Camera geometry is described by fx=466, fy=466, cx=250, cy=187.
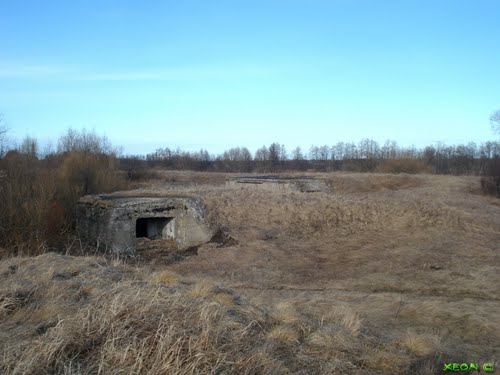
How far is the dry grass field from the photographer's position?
10.1 ft

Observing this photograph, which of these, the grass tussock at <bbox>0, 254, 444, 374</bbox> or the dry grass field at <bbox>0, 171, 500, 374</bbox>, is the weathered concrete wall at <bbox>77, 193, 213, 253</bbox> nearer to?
the dry grass field at <bbox>0, 171, 500, 374</bbox>

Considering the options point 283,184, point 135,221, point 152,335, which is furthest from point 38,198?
point 283,184

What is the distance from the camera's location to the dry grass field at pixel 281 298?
3.08 m

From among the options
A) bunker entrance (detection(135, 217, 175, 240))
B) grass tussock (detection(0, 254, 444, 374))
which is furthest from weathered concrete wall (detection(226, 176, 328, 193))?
grass tussock (detection(0, 254, 444, 374))

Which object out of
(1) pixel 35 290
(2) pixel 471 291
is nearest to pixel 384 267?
(2) pixel 471 291

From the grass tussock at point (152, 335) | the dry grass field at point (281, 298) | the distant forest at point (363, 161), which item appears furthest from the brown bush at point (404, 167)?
the grass tussock at point (152, 335)

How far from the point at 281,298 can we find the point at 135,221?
5970 mm

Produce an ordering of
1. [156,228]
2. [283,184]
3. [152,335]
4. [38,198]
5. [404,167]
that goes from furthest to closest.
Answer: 1. [404,167]
2. [283,184]
3. [156,228]
4. [38,198]
5. [152,335]

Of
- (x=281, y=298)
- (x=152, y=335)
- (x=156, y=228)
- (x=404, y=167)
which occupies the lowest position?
(x=281, y=298)

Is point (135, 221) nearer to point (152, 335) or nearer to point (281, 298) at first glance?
point (281, 298)

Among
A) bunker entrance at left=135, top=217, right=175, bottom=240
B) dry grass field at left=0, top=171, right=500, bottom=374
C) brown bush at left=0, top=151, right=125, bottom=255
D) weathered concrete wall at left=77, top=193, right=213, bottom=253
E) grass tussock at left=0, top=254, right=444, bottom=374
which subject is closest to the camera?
grass tussock at left=0, top=254, right=444, bottom=374

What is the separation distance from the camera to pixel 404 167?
43.0 meters

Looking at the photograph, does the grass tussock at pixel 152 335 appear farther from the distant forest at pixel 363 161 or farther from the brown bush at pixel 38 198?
the distant forest at pixel 363 161

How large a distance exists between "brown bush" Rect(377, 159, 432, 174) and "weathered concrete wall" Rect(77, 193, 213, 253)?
3271 centimetres
